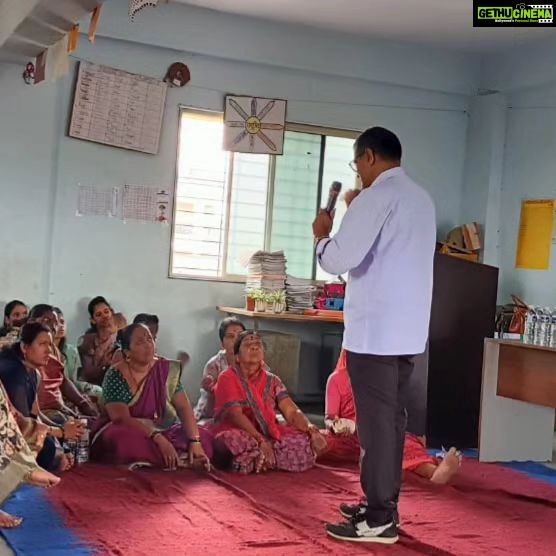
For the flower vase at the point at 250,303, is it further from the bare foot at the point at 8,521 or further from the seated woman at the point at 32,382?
the bare foot at the point at 8,521

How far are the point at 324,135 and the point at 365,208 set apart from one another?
13.7ft

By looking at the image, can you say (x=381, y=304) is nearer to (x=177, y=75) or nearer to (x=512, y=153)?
(x=177, y=75)

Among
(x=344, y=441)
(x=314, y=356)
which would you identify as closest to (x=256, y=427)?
(x=344, y=441)

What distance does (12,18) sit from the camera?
4.71 meters

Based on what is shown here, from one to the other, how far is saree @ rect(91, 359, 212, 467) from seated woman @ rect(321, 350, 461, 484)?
26.6 inches

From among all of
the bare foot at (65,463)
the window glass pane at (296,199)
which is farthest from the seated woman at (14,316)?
the window glass pane at (296,199)

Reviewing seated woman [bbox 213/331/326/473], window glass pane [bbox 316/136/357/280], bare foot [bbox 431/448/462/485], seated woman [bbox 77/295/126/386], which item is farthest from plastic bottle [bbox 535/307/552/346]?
seated woman [bbox 77/295/126/386]

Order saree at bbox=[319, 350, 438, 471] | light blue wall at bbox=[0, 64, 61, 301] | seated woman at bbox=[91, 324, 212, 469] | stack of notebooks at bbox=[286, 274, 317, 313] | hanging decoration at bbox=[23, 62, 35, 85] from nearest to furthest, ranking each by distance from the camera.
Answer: seated woman at bbox=[91, 324, 212, 469], saree at bbox=[319, 350, 438, 471], hanging decoration at bbox=[23, 62, 35, 85], light blue wall at bbox=[0, 64, 61, 301], stack of notebooks at bbox=[286, 274, 317, 313]

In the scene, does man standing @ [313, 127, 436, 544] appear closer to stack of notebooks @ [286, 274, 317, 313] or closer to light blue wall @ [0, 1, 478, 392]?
stack of notebooks @ [286, 274, 317, 313]

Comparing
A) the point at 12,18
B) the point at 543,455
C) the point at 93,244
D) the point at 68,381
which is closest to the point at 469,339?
the point at 543,455

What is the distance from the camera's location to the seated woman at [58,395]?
173 inches

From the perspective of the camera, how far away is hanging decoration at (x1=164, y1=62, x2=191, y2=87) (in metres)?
6.37

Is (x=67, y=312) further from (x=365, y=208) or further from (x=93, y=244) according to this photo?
(x=365, y=208)

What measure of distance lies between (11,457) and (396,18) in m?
4.64
